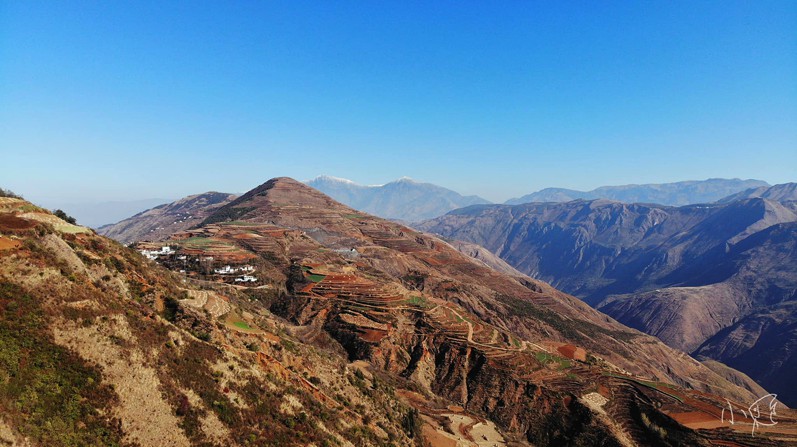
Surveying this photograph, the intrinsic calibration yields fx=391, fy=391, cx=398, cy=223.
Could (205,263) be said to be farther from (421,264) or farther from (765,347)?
(765,347)

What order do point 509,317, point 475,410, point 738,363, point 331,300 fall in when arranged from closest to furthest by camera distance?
point 475,410 < point 331,300 < point 509,317 < point 738,363

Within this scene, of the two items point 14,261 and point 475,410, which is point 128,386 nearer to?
point 14,261

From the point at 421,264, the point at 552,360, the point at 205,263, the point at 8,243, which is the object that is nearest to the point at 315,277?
the point at 205,263

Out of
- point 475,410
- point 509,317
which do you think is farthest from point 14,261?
point 509,317

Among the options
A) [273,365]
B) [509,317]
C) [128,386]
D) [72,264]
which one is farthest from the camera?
[509,317]

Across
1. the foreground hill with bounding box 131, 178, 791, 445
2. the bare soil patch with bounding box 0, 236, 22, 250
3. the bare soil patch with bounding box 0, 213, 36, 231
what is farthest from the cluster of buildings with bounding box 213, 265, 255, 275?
the bare soil patch with bounding box 0, 236, 22, 250

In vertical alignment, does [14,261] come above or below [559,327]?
above
